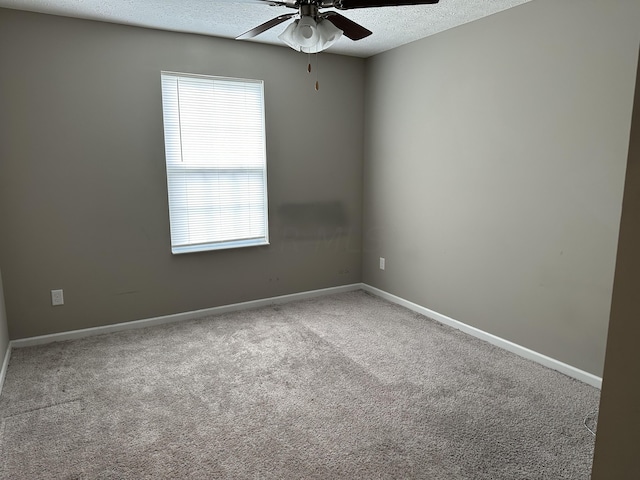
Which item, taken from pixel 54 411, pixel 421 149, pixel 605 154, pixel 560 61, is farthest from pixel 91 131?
pixel 605 154

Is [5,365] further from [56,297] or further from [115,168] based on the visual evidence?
[115,168]

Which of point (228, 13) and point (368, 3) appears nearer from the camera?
point (368, 3)

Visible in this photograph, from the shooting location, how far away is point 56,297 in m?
3.21

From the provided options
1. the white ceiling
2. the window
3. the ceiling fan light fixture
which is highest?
the white ceiling

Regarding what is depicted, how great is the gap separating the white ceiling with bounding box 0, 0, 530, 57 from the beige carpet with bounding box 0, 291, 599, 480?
2.33 m

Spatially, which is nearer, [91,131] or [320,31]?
[320,31]

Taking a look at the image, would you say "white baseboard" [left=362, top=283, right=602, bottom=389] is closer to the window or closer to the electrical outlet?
the window

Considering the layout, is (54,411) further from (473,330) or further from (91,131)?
(473,330)

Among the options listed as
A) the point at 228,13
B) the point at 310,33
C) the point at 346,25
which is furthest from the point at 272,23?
the point at 228,13

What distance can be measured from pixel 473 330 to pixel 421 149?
1.59m

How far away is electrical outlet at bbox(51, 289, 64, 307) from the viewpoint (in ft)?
10.5

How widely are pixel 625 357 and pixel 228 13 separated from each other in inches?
118

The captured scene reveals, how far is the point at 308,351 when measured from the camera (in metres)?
3.07

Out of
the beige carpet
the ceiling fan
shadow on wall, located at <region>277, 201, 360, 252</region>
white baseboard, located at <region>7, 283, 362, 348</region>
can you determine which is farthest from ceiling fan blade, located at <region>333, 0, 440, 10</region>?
white baseboard, located at <region>7, 283, 362, 348</region>
